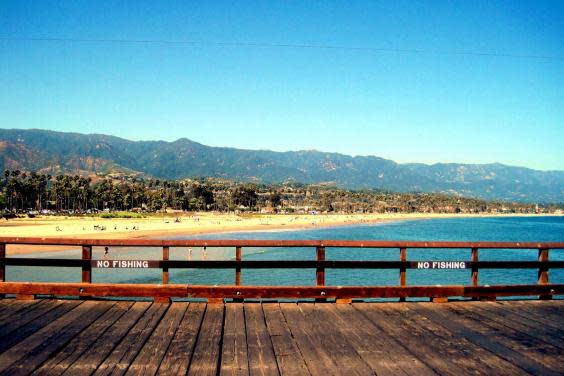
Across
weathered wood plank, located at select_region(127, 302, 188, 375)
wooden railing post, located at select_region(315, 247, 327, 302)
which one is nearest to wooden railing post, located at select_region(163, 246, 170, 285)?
weathered wood plank, located at select_region(127, 302, 188, 375)

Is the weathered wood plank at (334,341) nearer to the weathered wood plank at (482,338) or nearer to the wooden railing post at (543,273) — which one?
the weathered wood plank at (482,338)

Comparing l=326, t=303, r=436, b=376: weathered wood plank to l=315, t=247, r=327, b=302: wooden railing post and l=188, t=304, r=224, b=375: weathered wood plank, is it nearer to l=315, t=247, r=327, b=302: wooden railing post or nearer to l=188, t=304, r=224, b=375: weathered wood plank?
l=315, t=247, r=327, b=302: wooden railing post

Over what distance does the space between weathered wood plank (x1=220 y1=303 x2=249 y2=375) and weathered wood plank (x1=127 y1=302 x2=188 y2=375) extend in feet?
2.24

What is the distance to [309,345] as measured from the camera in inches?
205

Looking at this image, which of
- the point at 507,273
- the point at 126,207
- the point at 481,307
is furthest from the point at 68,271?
the point at 126,207

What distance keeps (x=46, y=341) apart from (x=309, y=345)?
3192mm

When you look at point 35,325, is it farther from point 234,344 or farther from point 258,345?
point 258,345

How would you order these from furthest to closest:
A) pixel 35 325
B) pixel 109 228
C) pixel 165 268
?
1. pixel 109 228
2. pixel 165 268
3. pixel 35 325

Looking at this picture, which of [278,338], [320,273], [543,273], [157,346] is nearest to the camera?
[157,346]

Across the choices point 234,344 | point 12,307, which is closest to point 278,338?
point 234,344

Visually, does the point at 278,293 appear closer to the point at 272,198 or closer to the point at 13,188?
the point at 13,188

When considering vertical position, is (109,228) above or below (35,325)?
below

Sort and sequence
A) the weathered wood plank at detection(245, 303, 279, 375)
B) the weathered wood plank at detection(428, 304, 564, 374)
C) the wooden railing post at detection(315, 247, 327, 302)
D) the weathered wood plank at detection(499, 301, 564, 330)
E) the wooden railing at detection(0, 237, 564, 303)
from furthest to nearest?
the wooden railing post at detection(315, 247, 327, 302)
the wooden railing at detection(0, 237, 564, 303)
the weathered wood plank at detection(499, 301, 564, 330)
the weathered wood plank at detection(428, 304, 564, 374)
the weathered wood plank at detection(245, 303, 279, 375)

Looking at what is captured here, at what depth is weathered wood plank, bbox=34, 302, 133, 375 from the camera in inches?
172
